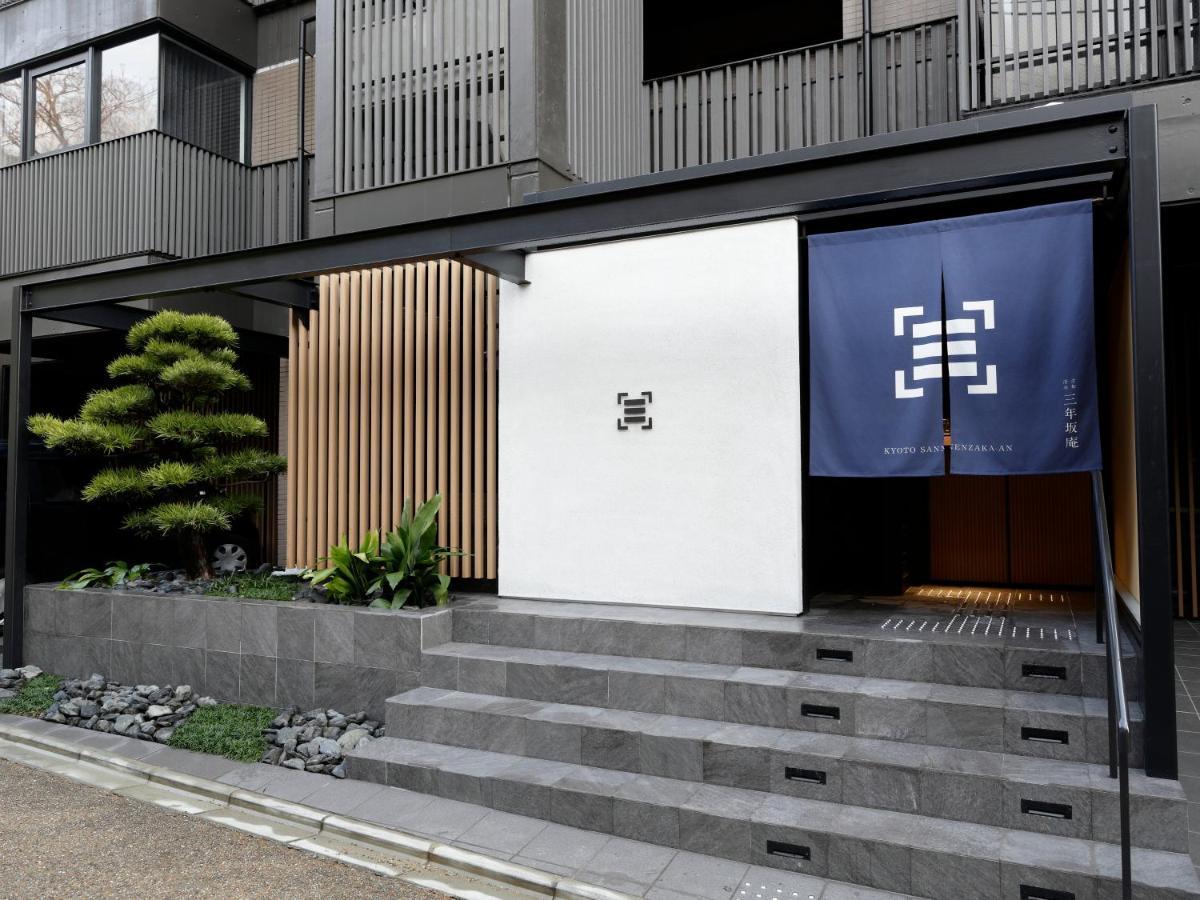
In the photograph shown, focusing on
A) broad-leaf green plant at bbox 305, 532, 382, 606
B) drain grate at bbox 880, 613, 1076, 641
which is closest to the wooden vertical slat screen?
broad-leaf green plant at bbox 305, 532, 382, 606

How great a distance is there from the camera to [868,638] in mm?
5633

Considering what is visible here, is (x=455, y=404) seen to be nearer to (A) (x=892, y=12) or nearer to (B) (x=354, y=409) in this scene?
(B) (x=354, y=409)

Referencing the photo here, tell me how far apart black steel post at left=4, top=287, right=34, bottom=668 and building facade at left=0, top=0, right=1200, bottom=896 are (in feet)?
0.25

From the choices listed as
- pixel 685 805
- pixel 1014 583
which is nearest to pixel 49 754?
pixel 685 805

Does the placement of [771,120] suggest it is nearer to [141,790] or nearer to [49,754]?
Result: [141,790]

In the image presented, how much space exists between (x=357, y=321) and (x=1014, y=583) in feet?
25.0

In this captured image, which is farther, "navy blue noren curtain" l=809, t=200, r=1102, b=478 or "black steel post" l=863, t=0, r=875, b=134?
"black steel post" l=863, t=0, r=875, b=134

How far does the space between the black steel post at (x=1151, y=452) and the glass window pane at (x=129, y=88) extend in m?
11.4

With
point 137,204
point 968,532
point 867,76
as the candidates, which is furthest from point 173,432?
point 968,532

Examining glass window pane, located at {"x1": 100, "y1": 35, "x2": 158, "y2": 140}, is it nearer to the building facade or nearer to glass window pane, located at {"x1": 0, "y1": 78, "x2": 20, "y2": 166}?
the building facade

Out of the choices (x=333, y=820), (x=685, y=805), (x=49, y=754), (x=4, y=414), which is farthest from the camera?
(x=4, y=414)

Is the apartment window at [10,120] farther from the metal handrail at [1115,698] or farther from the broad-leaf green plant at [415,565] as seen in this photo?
the metal handrail at [1115,698]

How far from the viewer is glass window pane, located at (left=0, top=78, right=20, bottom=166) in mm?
12625

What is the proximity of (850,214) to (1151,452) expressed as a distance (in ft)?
9.34
